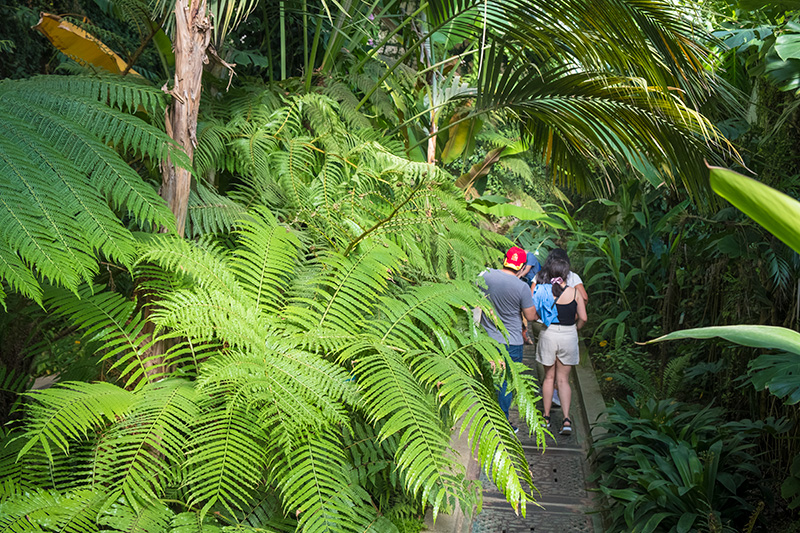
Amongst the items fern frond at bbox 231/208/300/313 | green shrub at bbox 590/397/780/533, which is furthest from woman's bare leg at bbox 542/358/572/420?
fern frond at bbox 231/208/300/313

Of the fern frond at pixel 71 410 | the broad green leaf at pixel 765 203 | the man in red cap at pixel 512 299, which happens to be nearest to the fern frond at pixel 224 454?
the fern frond at pixel 71 410

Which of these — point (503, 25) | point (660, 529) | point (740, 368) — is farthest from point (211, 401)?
point (740, 368)

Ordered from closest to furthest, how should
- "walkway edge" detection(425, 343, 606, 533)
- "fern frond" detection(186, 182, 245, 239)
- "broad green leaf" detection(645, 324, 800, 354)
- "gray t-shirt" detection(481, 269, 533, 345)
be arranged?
"broad green leaf" detection(645, 324, 800, 354) → "fern frond" detection(186, 182, 245, 239) → "walkway edge" detection(425, 343, 606, 533) → "gray t-shirt" detection(481, 269, 533, 345)

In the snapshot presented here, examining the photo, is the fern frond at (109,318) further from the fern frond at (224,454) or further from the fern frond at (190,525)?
the fern frond at (190,525)

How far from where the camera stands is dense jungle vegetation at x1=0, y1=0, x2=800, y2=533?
1.79 m

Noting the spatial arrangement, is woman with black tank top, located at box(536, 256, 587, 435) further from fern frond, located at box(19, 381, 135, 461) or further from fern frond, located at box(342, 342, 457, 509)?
fern frond, located at box(19, 381, 135, 461)

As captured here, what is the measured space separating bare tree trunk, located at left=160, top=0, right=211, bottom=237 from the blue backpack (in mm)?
3428

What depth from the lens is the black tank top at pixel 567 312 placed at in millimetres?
4973

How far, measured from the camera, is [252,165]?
8.76 ft

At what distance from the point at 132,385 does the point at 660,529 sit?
2.74 metres

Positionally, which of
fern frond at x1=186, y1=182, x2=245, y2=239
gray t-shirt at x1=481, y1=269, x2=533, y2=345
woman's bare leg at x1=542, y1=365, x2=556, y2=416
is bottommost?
woman's bare leg at x1=542, y1=365, x2=556, y2=416

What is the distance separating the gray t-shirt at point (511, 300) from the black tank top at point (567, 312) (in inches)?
18.0

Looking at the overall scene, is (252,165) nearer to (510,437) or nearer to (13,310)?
(13,310)

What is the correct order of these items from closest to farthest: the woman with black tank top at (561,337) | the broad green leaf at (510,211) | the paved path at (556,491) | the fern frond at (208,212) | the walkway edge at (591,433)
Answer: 1. the fern frond at (208,212)
2. the walkway edge at (591,433)
3. the paved path at (556,491)
4. the woman with black tank top at (561,337)
5. the broad green leaf at (510,211)
